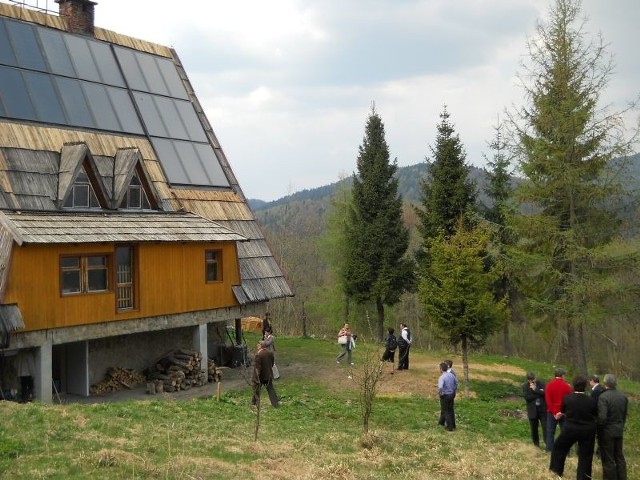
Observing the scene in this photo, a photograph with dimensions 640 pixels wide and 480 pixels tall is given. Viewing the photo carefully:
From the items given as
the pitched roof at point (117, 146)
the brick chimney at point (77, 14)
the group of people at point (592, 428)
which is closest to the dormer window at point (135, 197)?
the pitched roof at point (117, 146)

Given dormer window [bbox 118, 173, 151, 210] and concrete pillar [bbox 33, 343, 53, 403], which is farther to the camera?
dormer window [bbox 118, 173, 151, 210]

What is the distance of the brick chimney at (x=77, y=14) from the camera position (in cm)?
2320

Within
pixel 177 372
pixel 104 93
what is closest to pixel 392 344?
pixel 177 372

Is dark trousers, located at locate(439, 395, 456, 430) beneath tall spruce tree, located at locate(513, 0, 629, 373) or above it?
beneath

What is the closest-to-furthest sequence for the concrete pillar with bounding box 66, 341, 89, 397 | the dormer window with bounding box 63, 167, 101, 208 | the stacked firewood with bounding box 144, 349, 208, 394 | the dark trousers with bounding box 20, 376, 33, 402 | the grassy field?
the grassy field < the dark trousers with bounding box 20, 376, 33, 402 < the concrete pillar with bounding box 66, 341, 89, 397 < the dormer window with bounding box 63, 167, 101, 208 < the stacked firewood with bounding box 144, 349, 208, 394

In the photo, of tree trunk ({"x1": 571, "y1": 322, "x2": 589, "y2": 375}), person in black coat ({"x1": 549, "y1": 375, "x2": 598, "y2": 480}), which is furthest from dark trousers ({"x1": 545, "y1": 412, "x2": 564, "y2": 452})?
tree trunk ({"x1": 571, "y1": 322, "x2": 589, "y2": 375})

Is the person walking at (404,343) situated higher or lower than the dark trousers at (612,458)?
higher

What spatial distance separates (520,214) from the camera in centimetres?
2214

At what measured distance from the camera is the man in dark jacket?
1045 cm

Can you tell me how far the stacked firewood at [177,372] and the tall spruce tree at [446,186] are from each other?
14731 millimetres

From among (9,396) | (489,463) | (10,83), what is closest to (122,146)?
(10,83)

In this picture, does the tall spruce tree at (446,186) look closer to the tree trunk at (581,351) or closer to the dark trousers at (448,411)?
the tree trunk at (581,351)

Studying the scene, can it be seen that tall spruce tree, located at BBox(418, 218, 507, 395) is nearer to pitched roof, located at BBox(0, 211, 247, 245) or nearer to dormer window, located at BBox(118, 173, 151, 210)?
pitched roof, located at BBox(0, 211, 247, 245)

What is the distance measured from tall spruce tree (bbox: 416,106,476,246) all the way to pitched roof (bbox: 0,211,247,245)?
13358 millimetres
